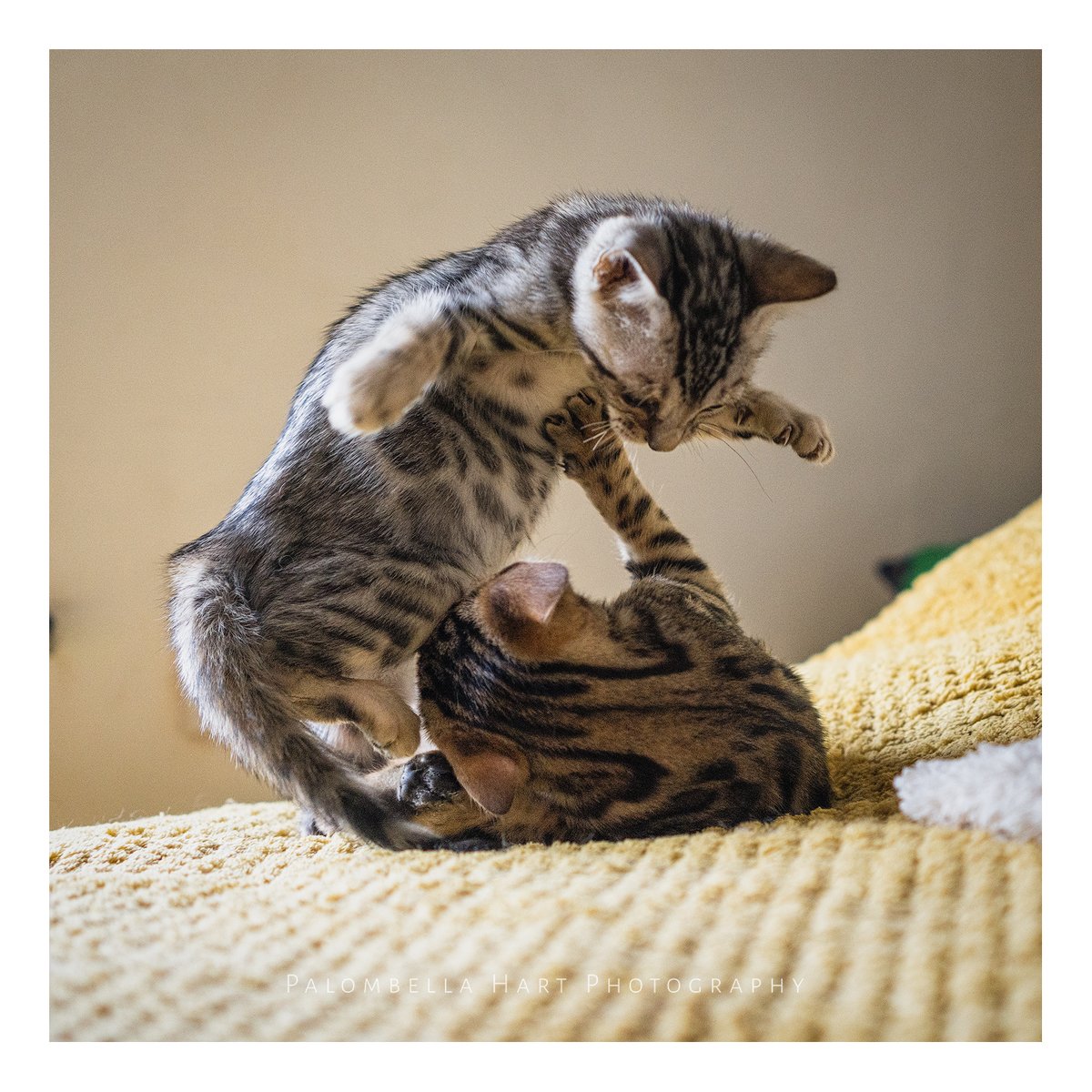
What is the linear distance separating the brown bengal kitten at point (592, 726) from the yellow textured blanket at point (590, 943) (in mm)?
54

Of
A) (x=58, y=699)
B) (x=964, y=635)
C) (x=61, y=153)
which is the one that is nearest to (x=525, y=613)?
(x=58, y=699)

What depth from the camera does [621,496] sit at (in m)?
1.23

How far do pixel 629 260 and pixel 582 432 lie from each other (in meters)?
0.25

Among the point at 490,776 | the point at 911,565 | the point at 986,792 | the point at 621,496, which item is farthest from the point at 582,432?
the point at 911,565

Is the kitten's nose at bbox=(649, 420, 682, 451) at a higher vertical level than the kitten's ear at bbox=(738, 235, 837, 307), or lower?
lower

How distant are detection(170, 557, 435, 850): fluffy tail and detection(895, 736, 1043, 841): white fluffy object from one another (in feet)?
1.60

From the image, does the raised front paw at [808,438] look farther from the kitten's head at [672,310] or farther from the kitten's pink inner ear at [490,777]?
the kitten's pink inner ear at [490,777]

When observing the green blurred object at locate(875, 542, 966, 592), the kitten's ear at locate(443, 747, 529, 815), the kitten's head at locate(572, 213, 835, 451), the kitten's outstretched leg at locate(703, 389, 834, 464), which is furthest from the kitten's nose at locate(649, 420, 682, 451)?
the green blurred object at locate(875, 542, 966, 592)

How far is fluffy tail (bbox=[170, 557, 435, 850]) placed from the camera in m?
0.97

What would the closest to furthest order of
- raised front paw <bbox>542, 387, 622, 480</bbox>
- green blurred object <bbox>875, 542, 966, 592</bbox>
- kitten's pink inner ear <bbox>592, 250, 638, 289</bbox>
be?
kitten's pink inner ear <bbox>592, 250, 638, 289</bbox> → raised front paw <bbox>542, 387, 622, 480</bbox> → green blurred object <bbox>875, 542, 966, 592</bbox>

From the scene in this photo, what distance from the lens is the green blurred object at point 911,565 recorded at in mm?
1957

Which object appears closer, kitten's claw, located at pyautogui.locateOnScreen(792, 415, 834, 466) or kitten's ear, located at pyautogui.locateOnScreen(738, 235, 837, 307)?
kitten's ear, located at pyautogui.locateOnScreen(738, 235, 837, 307)

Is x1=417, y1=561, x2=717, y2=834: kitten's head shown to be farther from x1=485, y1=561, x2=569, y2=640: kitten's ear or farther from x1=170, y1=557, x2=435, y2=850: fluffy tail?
x1=170, y1=557, x2=435, y2=850: fluffy tail

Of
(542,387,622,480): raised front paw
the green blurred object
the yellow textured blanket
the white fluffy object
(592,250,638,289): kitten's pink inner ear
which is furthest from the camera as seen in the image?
the green blurred object
